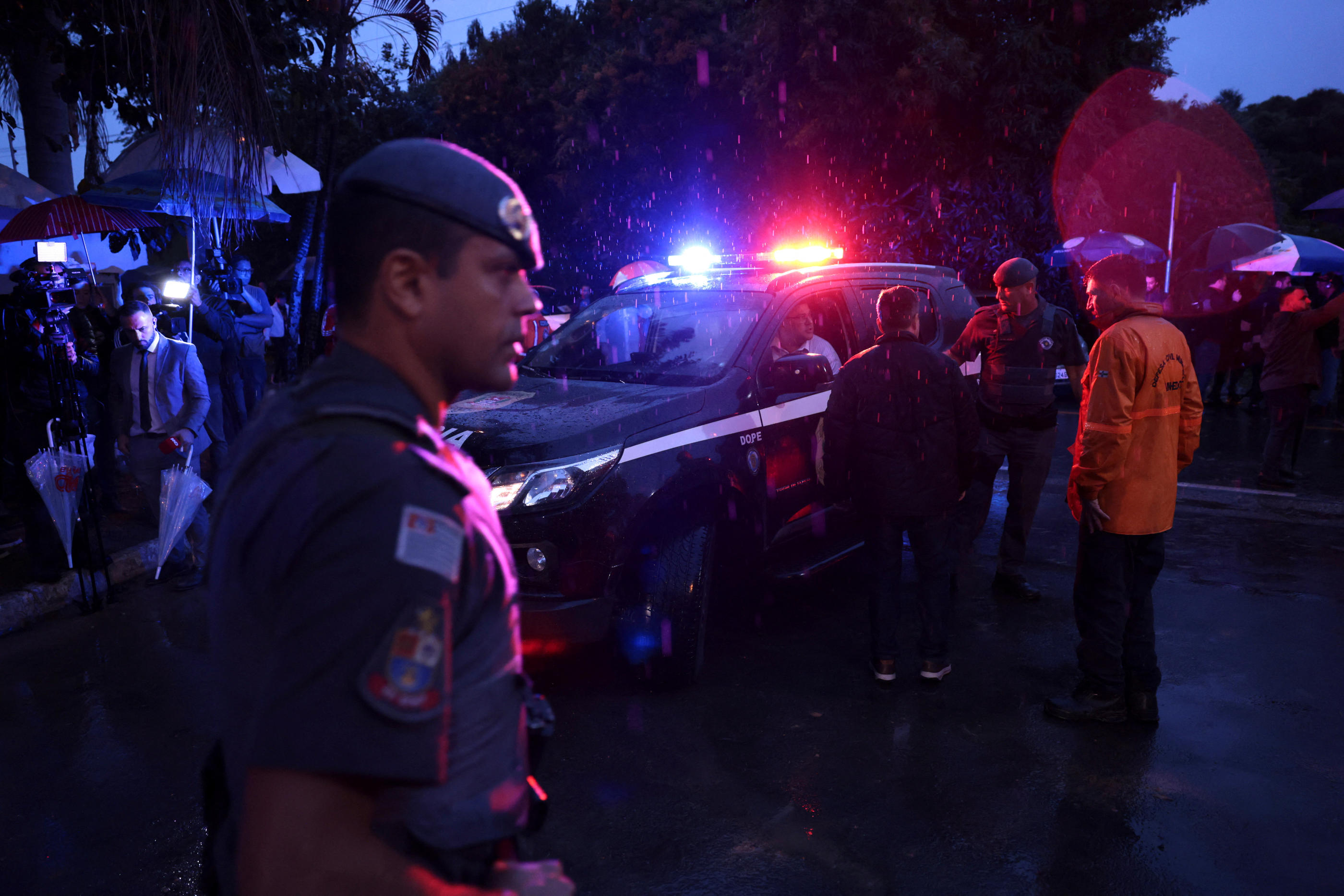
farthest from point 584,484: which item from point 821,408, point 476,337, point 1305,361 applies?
point 1305,361

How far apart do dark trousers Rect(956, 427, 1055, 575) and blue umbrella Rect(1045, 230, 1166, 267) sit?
1084cm

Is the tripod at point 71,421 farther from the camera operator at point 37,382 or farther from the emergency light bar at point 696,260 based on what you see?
the emergency light bar at point 696,260

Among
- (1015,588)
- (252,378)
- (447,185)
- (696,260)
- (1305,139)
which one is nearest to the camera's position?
(447,185)

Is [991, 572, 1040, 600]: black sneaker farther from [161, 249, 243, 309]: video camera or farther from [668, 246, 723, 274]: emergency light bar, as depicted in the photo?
[161, 249, 243, 309]: video camera

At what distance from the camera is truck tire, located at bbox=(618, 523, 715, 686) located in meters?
4.23

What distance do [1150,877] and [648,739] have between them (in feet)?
6.29

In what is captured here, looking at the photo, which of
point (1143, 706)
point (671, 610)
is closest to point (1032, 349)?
point (1143, 706)

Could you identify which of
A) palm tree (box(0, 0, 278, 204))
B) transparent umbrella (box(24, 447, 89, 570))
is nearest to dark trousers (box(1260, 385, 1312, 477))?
palm tree (box(0, 0, 278, 204))

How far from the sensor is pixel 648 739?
395 cm

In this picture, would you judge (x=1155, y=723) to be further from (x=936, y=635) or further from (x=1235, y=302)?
(x=1235, y=302)

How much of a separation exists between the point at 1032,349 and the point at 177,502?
18.0 ft

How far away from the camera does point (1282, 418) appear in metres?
8.49

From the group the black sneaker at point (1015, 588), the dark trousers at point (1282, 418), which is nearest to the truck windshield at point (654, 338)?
the black sneaker at point (1015, 588)

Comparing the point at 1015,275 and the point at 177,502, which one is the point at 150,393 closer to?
the point at 177,502
